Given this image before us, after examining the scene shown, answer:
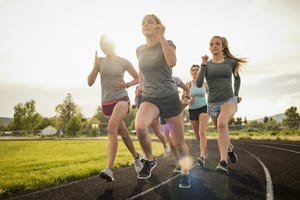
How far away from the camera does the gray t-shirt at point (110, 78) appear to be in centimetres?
504

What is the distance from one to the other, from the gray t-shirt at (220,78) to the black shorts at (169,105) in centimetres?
188

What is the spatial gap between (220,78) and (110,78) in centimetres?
236

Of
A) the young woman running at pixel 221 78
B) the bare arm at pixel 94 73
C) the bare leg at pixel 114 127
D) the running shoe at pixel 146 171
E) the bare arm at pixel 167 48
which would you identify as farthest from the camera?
the young woman running at pixel 221 78

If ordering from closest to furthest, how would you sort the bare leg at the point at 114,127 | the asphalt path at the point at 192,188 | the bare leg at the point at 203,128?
1. the asphalt path at the point at 192,188
2. the bare leg at the point at 114,127
3. the bare leg at the point at 203,128

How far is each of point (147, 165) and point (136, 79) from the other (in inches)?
70.9

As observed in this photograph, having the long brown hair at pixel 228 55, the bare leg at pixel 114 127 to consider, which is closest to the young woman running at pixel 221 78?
the long brown hair at pixel 228 55

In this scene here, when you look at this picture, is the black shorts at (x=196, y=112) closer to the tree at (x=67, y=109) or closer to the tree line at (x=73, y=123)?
the tree line at (x=73, y=123)

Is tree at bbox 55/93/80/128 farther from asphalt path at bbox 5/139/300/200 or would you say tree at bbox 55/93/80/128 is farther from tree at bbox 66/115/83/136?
asphalt path at bbox 5/139/300/200

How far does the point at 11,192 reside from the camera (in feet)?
15.0

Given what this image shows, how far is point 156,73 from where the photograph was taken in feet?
13.1

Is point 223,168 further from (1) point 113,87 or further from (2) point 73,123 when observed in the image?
(2) point 73,123

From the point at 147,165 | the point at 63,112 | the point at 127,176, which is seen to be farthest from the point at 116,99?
the point at 63,112

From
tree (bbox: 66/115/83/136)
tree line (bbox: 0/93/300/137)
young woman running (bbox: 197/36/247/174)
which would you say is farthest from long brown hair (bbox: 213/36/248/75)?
tree (bbox: 66/115/83/136)

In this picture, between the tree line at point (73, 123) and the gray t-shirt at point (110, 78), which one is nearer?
the gray t-shirt at point (110, 78)
